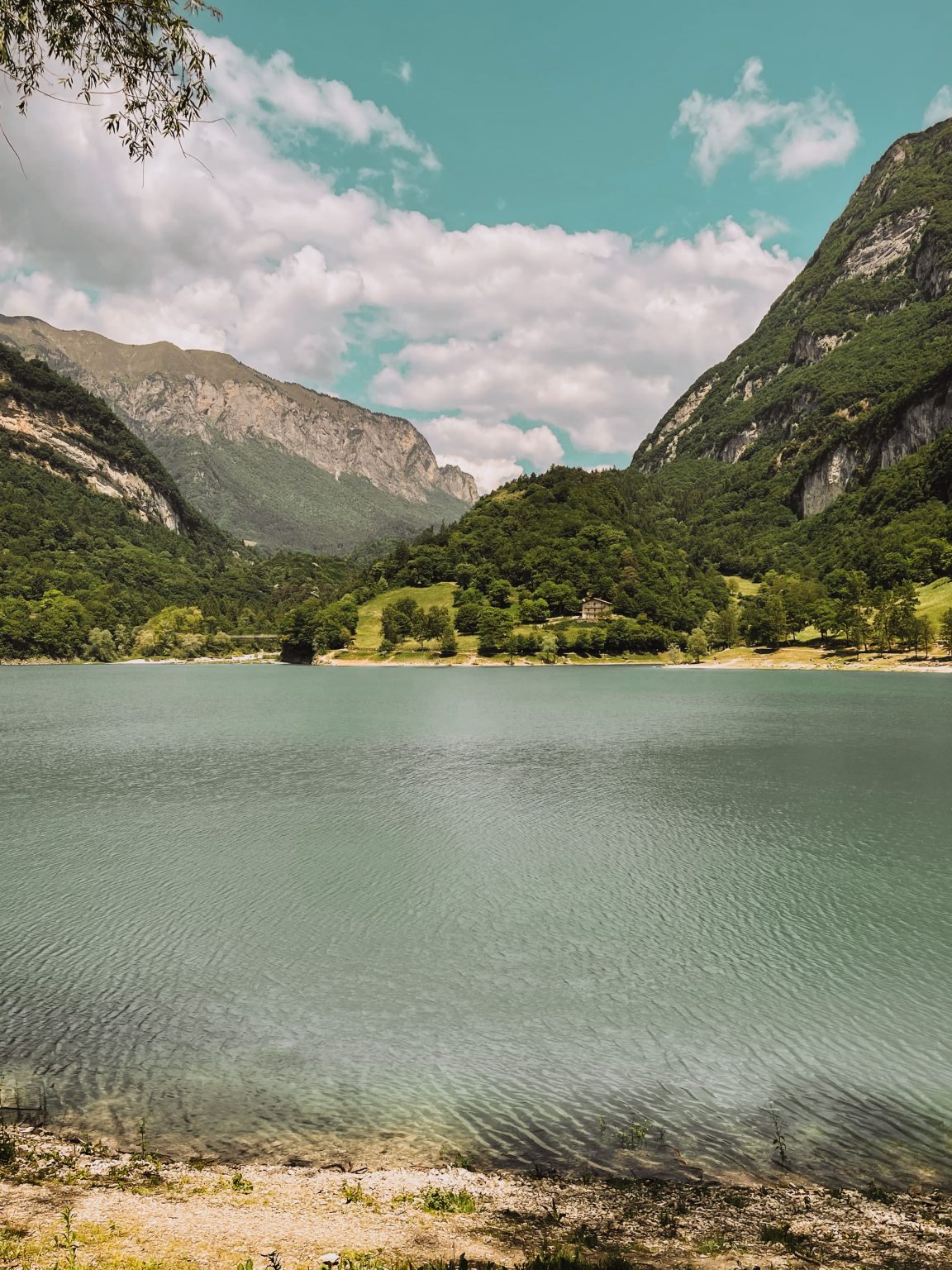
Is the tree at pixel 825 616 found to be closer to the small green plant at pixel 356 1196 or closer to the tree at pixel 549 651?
the tree at pixel 549 651

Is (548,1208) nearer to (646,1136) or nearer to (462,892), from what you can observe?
(646,1136)

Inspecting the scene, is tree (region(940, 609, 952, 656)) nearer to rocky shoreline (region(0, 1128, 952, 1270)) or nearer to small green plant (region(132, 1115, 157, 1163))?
rocky shoreline (region(0, 1128, 952, 1270))

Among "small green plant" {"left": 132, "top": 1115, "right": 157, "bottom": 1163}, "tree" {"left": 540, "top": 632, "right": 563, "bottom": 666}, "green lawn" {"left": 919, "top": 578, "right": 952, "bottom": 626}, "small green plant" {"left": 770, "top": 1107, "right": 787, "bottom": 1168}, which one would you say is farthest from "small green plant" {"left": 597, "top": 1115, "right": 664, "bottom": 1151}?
Answer: "tree" {"left": 540, "top": 632, "right": 563, "bottom": 666}

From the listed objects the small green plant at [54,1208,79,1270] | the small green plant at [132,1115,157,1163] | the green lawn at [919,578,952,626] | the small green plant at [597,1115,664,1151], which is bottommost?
the small green plant at [597,1115,664,1151]

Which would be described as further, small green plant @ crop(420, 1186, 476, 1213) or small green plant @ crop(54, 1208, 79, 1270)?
small green plant @ crop(420, 1186, 476, 1213)

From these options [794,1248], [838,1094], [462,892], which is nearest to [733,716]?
[462,892]

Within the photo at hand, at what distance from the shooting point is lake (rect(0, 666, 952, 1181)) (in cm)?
1257

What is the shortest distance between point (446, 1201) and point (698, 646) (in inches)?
7621

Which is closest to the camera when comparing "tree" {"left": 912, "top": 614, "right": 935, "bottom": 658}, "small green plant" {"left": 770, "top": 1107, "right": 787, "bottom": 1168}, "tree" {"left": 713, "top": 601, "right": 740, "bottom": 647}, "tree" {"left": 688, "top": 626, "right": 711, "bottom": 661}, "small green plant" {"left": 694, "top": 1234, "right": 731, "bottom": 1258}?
"small green plant" {"left": 694, "top": 1234, "right": 731, "bottom": 1258}

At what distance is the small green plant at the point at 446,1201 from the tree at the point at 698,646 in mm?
193142

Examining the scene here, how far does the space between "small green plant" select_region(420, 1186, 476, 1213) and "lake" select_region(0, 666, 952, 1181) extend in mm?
1476

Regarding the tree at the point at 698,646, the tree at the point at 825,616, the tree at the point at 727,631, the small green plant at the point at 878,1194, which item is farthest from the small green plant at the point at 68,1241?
the tree at the point at 727,631

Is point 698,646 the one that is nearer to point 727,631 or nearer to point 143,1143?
point 727,631

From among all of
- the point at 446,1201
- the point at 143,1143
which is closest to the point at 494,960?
the point at 143,1143
